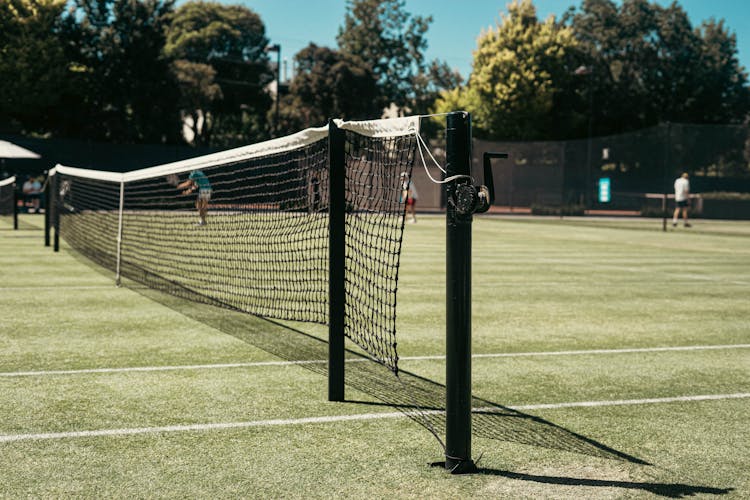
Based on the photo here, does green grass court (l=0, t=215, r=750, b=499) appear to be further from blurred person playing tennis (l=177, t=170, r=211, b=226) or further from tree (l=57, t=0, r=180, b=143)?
tree (l=57, t=0, r=180, b=143)

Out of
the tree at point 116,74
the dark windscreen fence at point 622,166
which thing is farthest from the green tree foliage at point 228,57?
the dark windscreen fence at point 622,166

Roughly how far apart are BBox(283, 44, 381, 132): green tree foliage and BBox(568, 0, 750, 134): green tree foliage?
18.0 metres

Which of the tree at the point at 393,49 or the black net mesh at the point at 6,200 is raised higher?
the tree at the point at 393,49

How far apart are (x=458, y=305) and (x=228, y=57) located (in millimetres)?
72884

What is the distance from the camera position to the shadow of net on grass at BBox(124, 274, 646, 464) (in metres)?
4.53

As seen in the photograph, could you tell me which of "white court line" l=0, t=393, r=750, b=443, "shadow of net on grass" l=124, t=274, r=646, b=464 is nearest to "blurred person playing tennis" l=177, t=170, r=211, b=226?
"shadow of net on grass" l=124, t=274, r=646, b=464

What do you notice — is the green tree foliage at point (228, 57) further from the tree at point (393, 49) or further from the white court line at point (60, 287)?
the white court line at point (60, 287)

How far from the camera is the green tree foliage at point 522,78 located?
6109 cm

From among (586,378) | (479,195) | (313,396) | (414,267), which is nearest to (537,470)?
(479,195)

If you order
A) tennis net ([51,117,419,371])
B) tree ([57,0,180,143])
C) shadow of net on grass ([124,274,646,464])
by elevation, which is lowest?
shadow of net on grass ([124,274,646,464])

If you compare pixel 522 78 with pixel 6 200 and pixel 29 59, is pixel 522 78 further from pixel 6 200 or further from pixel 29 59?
pixel 6 200

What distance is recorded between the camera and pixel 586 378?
20.0ft

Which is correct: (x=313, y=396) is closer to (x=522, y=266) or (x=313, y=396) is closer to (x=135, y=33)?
(x=522, y=266)

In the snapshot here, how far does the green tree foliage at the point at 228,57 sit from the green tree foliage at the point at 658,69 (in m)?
28.1
